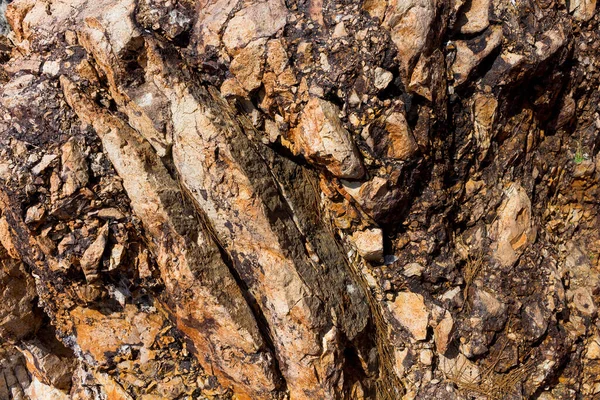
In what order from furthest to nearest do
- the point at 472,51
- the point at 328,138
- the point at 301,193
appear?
the point at 301,193, the point at 472,51, the point at 328,138

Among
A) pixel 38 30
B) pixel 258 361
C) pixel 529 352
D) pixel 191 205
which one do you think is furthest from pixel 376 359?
pixel 38 30

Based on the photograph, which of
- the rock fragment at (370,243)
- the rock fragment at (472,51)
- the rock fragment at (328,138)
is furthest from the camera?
the rock fragment at (370,243)

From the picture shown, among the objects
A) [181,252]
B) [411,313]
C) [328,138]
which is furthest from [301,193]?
[411,313]

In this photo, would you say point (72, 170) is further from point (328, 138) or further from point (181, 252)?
point (328, 138)

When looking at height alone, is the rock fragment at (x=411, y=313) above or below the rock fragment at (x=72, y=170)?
below

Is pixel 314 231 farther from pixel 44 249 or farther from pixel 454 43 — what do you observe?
pixel 44 249

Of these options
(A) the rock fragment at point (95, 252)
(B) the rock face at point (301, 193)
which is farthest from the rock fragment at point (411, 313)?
(A) the rock fragment at point (95, 252)

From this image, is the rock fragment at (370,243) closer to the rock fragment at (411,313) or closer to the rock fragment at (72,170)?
the rock fragment at (411,313)

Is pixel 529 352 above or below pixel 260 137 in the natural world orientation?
below
